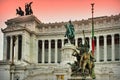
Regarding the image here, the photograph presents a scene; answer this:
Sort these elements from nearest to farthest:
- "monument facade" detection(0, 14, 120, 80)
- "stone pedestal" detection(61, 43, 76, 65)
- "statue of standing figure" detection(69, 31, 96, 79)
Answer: "statue of standing figure" detection(69, 31, 96, 79)
"stone pedestal" detection(61, 43, 76, 65)
"monument facade" detection(0, 14, 120, 80)

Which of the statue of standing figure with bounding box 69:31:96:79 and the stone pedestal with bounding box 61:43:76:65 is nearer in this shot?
→ the statue of standing figure with bounding box 69:31:96:79

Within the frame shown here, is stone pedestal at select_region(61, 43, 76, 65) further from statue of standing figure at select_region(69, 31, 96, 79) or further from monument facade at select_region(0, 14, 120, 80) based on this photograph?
statue of standing figure at select_region(69, 31, 96, 79)

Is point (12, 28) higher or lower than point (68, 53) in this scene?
higher

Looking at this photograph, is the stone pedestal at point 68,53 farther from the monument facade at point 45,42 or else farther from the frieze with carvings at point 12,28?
the frieze with carvings at point 12,28

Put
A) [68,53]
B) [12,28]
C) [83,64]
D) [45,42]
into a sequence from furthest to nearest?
[45,42], [12,28], [68,53], [83,64]

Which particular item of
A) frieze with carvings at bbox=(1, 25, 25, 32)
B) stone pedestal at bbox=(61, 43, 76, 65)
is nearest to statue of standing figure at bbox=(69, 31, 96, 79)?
stone pedestal at bbox=(61, 43, 76, 65)

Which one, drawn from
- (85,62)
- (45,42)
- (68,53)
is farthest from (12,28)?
(85,62)

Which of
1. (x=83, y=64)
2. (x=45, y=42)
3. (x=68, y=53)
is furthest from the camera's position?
(x=45, y=42)

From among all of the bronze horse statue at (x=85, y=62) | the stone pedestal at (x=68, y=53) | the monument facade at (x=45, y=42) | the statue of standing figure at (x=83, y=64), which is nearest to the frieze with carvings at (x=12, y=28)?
the monument facade at (x=45, y=42)

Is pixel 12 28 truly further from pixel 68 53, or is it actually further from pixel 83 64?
pixel 83 64

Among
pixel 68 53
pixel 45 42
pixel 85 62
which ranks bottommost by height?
pixel 68 53

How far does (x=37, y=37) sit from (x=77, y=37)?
883 centimetres

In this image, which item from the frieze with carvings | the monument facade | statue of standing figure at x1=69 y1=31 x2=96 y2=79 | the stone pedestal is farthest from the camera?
the frieze with carvings

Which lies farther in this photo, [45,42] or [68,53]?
[45,42]
